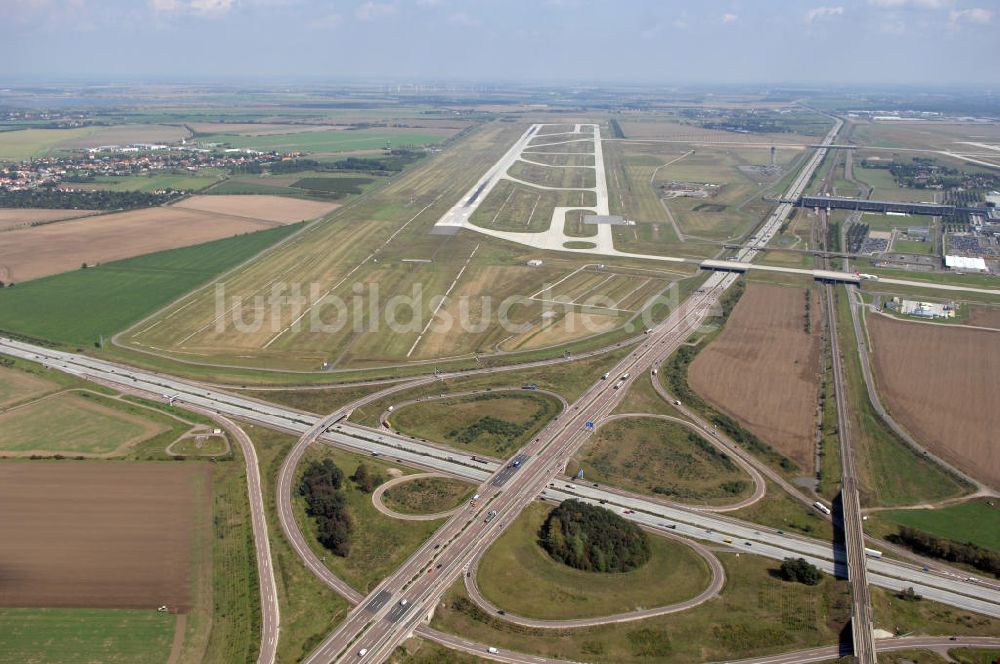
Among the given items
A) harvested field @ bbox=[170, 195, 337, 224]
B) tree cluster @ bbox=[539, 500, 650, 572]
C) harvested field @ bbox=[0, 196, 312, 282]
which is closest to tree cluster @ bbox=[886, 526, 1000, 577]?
tree cluster @ bbox=[539, 500, 650, 572]

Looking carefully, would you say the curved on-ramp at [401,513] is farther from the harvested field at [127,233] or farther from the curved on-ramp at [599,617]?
the harvested field at [127,233]

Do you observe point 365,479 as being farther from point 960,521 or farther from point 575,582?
point 960,521

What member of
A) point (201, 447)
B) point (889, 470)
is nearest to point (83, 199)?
point (201, 447)

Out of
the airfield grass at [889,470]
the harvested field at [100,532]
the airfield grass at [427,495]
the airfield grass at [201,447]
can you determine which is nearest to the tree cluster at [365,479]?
the airfield grass at [427,495]

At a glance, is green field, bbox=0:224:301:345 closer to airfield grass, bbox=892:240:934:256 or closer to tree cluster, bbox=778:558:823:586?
tree cluster, bbox=778:558:823:586

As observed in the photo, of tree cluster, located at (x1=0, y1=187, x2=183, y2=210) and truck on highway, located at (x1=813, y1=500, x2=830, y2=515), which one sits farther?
tree cluster, located at (x1=0, y1=187, x2=183, y2=210)

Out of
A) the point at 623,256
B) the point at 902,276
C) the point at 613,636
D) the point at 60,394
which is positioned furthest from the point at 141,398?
the point at 902,276

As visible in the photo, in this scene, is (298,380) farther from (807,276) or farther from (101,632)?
(807,276)
